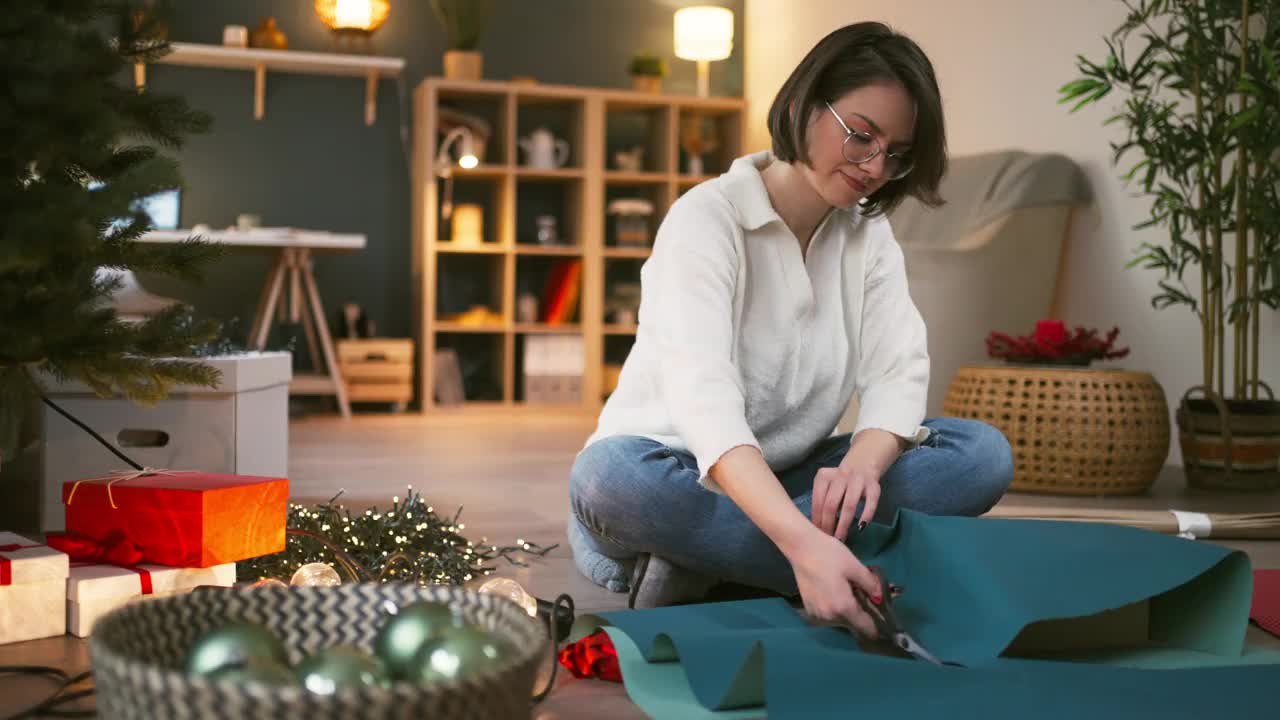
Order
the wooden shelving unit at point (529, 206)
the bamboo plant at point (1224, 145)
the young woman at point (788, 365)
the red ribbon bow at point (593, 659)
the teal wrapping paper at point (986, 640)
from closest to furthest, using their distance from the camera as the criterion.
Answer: the teal wrapping paper at point (986, 640) < the red ribbon bow at point (593, 659) < the young woman at point (788, 365) < the bamboo plant at point (1224, 145) < the wooden shelving unit at point (529, 206)

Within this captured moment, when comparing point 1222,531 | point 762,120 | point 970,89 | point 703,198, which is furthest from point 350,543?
point 762,120

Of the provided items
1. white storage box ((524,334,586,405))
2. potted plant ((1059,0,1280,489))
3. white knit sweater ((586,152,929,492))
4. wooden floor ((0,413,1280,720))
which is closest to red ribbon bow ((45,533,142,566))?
wooden floor ((0,413,1280,720))

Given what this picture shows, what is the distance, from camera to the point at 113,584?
143 centimetres

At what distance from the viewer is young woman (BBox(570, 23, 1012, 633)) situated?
1341mm

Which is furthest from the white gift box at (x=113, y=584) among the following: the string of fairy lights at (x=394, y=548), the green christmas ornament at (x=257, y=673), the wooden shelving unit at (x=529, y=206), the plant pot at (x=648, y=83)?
the plant pot at (x=648, y=83)

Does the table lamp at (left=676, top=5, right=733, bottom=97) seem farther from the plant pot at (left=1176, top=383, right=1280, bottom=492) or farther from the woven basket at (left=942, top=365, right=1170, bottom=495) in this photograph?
the plant pot at (left=1176, top=383, right=1280, bottom=492)

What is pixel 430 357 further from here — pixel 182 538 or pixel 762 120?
pixel 182 538

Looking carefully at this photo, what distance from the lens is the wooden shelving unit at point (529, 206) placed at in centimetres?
520

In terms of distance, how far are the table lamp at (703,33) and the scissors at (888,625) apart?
4563 mm

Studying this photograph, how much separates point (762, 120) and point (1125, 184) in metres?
2.35

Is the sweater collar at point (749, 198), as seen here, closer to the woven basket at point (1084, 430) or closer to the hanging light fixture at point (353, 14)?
the woven basket at point (1084, 430)

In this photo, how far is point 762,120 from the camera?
573 cm

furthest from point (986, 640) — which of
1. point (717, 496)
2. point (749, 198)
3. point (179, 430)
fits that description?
point (179, 430)

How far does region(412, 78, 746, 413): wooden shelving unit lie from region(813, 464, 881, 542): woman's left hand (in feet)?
12.8
